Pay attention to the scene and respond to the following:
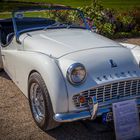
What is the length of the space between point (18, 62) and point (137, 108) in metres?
1.92

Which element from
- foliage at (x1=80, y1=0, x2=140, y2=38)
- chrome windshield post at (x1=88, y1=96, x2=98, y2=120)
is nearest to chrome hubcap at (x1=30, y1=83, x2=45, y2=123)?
chrome windshield post at (x1=88, y1=96, x2=98, y2=120)

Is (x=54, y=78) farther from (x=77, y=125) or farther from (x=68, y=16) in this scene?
(x=68, y=16)

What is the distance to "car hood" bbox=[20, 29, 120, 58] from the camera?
14.8 feet

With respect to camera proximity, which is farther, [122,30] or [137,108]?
[122,30]

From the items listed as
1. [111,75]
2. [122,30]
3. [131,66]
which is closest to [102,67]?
[111,75]

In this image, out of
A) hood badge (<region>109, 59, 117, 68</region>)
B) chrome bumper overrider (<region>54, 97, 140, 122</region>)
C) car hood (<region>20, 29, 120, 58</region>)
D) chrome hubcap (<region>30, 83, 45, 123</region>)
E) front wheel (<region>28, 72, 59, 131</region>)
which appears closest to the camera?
chrome bumper overrider (<region>54, 97, 140, 122</region>)

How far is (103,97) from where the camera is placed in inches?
160

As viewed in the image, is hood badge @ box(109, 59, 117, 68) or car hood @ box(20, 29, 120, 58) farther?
car hood @ box(20, 29, 120, 58)

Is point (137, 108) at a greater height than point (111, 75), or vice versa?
point (111, 75)

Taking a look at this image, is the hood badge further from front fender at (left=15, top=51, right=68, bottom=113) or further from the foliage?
the foliage

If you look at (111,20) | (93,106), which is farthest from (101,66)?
(111,20)

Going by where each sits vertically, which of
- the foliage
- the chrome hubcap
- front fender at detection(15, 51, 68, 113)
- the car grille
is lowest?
the foliage

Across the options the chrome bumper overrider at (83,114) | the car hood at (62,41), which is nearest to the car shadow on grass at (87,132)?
the chrome bumper overrider at (83,114)

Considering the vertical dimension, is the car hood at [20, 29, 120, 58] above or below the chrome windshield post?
above
